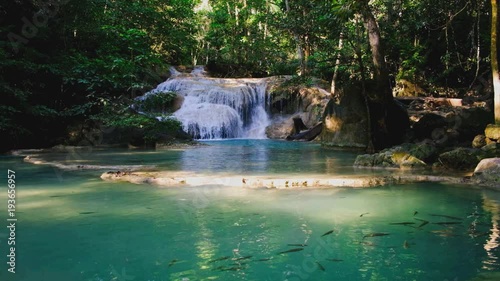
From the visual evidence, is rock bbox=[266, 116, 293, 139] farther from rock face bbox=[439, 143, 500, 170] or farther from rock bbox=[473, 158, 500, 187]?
rock bbox=[473, 158, 500, 187]

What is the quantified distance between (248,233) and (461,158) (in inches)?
206

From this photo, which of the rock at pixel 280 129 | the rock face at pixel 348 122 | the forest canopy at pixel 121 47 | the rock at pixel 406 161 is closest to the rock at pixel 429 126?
the rock face at pixel 348 122

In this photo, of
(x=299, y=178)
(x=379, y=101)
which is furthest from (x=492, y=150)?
(x=379, y=101)

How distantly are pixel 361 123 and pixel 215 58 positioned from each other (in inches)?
832

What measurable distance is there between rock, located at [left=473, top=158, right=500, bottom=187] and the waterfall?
1369 cm

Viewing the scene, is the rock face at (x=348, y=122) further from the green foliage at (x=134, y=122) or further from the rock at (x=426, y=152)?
the green foliage at (x=134, y=122)

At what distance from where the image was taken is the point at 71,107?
48.9ft

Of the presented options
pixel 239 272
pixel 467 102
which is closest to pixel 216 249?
pixel 239 272

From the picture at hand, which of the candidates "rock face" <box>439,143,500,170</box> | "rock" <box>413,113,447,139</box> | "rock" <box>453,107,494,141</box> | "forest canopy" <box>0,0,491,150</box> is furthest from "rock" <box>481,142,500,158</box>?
"rock" <box>413,113,447,139</box>

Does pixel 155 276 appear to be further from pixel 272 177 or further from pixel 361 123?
pixel 361 123

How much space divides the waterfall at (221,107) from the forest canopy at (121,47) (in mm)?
2053

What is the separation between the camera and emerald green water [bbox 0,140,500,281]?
313 centimetres

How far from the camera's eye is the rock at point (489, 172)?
6056 millimetres

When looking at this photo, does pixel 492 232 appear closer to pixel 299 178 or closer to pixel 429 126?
pixel 299 178
